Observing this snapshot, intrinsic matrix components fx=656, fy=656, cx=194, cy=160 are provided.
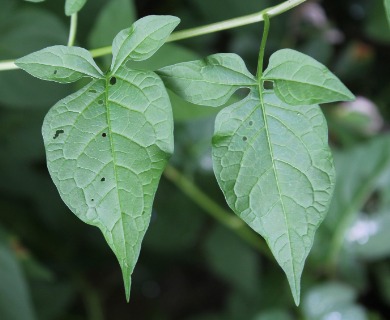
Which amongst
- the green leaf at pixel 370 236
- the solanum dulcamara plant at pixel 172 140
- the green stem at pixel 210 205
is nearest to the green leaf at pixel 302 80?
the solanum dulcamara plant at pixel 172 140

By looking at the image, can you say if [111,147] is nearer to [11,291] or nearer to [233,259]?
[11,291]

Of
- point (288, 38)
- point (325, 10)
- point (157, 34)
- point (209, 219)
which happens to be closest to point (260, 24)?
point (288, 38)

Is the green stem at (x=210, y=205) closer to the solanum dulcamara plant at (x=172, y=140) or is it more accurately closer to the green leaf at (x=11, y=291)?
the green leaf at (x=11, y=291)

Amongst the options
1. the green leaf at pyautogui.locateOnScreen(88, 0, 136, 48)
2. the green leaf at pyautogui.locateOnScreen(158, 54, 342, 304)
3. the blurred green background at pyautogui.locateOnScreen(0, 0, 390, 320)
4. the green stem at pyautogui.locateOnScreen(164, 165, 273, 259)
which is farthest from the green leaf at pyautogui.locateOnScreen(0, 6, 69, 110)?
the green leaf at pyautogui.locateOnScreen(158, 54, 342, 304)

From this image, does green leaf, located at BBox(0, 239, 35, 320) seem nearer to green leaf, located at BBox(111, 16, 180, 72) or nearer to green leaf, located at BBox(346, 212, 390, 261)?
green leaf, located at BBox(111, 16, 180, 72)

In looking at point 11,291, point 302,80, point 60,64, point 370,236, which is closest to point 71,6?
point 60,64

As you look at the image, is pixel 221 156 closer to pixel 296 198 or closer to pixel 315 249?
pixel 296 198

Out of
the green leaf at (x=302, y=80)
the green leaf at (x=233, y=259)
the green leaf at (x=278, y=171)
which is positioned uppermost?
the green leaf at (x=302, y=80)
